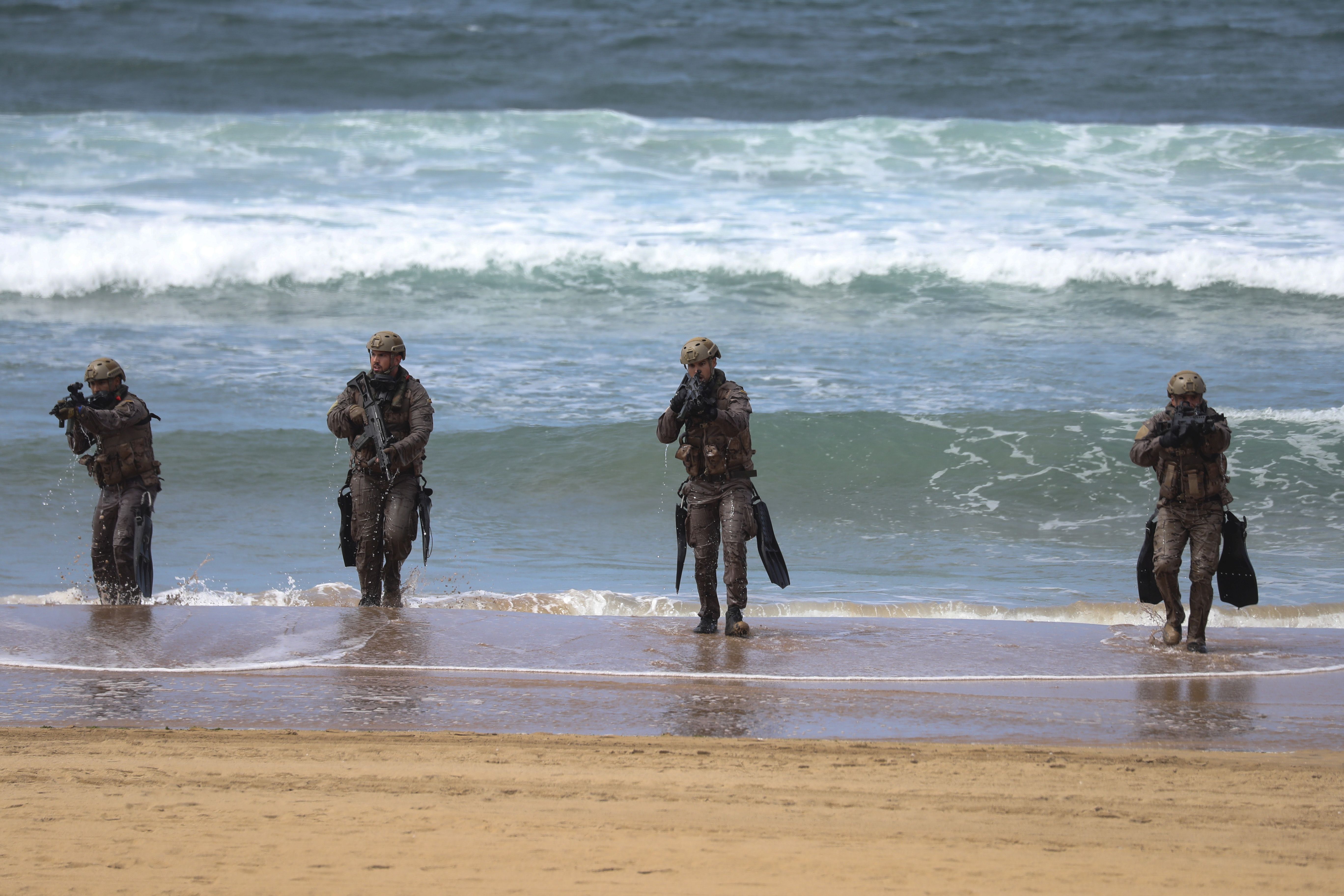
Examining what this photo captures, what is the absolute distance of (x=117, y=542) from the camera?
8.87 m

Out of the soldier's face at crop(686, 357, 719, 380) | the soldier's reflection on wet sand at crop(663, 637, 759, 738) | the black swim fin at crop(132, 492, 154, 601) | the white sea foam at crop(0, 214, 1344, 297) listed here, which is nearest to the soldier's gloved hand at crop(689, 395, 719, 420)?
the soldier's face at crop(686, 357, 719, 380)

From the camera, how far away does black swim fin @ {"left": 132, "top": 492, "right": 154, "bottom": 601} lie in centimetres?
884

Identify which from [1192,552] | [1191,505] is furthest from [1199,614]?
[1191,505]

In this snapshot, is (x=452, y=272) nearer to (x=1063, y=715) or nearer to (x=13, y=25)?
(x=1063, y=715)

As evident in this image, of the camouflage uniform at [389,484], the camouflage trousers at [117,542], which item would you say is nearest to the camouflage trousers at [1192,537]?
the camouflage uniform at [389,484]

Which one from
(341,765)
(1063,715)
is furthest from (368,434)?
(1063,715)

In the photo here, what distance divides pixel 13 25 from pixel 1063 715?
1313 inches

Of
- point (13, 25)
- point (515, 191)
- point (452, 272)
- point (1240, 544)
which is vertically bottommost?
point (1240, 544)

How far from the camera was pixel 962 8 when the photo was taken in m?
34.0

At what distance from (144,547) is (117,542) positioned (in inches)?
6.2

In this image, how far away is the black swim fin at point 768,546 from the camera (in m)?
8.15

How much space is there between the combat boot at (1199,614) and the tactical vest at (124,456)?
20.2 feet

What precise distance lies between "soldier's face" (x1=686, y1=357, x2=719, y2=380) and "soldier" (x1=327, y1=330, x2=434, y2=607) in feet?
5.27

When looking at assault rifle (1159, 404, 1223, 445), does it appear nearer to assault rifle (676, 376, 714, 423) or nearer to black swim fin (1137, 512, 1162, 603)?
black swim fin (1137, 512, 1162, 603)
